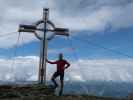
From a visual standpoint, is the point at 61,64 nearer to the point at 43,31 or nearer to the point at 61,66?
the point at 61,66

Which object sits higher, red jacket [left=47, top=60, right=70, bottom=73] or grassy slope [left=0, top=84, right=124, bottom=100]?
red jacket [left=47, top=60, right=70, bottom=73]

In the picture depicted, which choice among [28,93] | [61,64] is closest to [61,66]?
[61,64]

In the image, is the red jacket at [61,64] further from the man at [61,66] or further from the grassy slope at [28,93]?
the grassy slope at [28,93]

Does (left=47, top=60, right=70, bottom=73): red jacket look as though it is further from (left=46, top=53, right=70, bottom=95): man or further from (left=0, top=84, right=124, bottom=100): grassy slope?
(left=0, top=84, right=124, bottom=100): grassy slope

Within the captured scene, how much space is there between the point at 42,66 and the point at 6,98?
855 cm

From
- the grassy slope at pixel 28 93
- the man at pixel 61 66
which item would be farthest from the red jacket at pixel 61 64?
the grassy slope at pixel 28 93

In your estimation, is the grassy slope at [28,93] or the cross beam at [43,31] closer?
the grassy slope at [28,93]

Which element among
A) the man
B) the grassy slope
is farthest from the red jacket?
the grassy slope

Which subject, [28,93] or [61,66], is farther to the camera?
[28,93]

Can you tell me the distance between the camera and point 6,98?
29.4 metres

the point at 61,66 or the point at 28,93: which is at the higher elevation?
the point at 61,66

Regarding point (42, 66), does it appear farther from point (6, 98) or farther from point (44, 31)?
point (6, 98)

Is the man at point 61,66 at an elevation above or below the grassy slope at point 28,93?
above

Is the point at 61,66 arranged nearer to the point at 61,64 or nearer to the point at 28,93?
the point at 61,64
